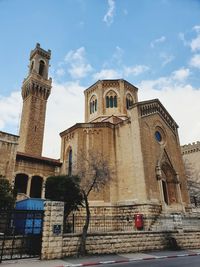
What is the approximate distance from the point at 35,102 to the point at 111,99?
14089 millimetres

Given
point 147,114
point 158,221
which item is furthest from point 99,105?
point 158,221

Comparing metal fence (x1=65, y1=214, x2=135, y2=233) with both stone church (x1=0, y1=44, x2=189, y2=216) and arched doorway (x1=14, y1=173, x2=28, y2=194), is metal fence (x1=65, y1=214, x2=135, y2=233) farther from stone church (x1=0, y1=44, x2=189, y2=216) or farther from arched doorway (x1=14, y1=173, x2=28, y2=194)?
arched doorway (x1=14, y1=173, x2=28, y2=194)

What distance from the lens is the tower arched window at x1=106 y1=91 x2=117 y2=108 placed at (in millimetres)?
32250

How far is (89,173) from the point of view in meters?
17.4

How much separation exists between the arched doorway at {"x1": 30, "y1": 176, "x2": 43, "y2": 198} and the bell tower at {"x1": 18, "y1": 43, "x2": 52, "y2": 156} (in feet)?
32.7

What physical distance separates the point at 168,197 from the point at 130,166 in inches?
249

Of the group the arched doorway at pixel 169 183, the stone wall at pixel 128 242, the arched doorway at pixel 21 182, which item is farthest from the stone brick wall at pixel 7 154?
the arched doorway at pixel 169 183

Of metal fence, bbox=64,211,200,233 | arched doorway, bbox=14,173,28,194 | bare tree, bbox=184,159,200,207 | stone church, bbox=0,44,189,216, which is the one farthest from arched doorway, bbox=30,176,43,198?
bare tree, bbox=184,159,200,207

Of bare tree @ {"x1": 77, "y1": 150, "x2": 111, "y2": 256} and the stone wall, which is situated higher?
bare tree @ {"x1": 77, "y1": 150, "x2": 111, "y2": 256}

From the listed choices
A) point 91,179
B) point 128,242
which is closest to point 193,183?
point 91,179

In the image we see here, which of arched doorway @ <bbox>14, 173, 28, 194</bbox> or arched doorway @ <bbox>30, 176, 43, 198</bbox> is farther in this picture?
arched doorway @ <bbox>30, 176, 43, 198</bbox>

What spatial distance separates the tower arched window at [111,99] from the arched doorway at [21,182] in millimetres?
15695

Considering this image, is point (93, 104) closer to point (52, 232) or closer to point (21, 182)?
point (21, 182)

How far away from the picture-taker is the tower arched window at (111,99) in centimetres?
3225
